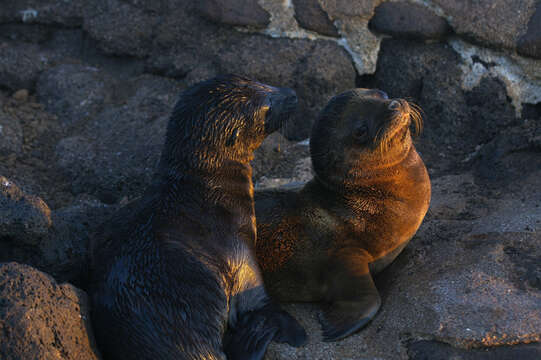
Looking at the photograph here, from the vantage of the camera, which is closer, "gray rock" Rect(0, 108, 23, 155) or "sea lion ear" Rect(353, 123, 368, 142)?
"sea lion ear" Rect(353, 123, 368, 142)

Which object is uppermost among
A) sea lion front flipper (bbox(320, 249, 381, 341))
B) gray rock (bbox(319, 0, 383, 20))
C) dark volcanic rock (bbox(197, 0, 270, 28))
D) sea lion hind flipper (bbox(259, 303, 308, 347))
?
gray rock (bbox(319, 0, 383, 20))

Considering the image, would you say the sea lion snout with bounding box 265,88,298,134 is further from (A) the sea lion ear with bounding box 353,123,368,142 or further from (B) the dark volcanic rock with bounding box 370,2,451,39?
(B) the dark volcanic rock with bounding box 370,2,451,39

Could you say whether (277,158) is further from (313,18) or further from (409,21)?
(409,21)

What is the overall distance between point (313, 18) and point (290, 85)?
0.68 meters

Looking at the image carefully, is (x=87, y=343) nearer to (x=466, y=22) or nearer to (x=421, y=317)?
(x=421, y=317)

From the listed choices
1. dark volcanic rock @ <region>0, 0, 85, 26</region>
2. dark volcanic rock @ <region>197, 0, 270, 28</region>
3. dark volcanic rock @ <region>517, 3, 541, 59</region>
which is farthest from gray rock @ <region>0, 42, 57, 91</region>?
dark volcanic rock @ <region>517, 3, 541, 59</region>

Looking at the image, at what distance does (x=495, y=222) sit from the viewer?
418cm

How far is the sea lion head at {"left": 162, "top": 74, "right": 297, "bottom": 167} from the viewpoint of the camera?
374 centimetres

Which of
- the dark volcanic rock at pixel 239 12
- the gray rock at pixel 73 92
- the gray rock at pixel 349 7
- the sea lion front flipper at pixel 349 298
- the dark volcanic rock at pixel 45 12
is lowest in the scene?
the gray rock at pixel 73 92

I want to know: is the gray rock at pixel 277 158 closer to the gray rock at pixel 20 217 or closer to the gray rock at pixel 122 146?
the gray rock at pixel 122 146

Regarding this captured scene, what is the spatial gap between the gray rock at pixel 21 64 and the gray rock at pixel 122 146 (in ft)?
2.97

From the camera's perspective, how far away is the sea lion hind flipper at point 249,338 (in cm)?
331

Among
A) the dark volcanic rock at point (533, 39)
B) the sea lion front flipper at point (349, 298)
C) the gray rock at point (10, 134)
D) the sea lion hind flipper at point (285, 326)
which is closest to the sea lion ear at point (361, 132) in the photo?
the sea lion front flipper at point (349, 298)

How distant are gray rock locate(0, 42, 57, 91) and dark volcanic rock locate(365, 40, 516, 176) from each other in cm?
342
